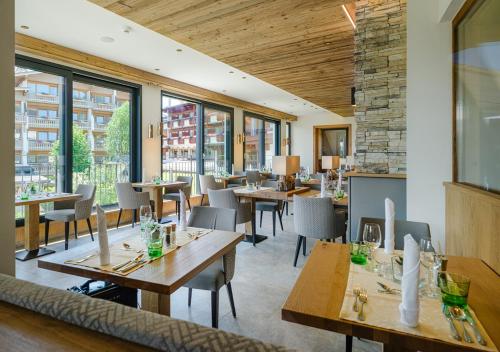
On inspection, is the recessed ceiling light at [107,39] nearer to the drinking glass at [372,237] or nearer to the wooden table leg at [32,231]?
the wooden table leg at [32,231]

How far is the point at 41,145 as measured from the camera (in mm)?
4824

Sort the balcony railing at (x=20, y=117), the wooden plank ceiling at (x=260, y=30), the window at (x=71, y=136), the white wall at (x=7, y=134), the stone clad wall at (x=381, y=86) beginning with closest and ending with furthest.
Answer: the white wall at (x=7, y=134) → the wooden plank ceiling at (x=260, y=30) → the stone clad wall at (x=381, y=86) → the balcony railing at (x=20, y=117) → the window at (x=71, y=136)

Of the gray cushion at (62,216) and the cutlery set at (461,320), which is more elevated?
the cutlery set at (461,320)

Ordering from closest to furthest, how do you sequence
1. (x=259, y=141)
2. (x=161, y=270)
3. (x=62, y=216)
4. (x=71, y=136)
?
(x=161, y=270)
(x=62, y=216)
(x=71, y=136)
(x=259, y=141)

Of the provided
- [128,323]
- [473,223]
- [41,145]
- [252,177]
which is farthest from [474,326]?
[252,177]

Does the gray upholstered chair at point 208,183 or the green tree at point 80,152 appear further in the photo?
the gray upholstered chair at point 208,183

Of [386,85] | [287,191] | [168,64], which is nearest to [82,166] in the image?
[168,64]

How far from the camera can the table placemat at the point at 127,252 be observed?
157 centimetres

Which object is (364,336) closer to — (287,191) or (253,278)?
(253,278)

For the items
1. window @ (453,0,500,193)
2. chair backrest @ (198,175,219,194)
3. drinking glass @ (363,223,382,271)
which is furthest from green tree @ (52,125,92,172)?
window @ (453,0,500,193)

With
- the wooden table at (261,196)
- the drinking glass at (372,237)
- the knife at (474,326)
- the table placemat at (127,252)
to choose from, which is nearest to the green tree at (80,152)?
the wooden table at (261,196)

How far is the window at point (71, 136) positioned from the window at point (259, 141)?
14.2ft

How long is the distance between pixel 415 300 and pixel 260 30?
129 inches

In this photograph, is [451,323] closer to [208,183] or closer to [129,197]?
[129,197]
